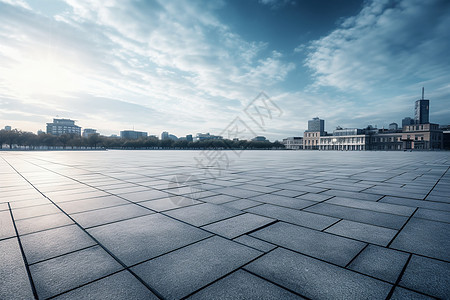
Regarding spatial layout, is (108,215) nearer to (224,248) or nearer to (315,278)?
(224,248)

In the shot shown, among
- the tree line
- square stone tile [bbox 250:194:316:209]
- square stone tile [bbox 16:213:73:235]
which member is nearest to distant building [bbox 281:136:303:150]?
the tree line

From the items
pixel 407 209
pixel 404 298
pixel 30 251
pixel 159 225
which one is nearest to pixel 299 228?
pixel 404 298

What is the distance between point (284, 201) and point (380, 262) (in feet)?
8.96

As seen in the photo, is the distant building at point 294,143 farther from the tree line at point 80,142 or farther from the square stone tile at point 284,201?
the square stone tile at point 284,201

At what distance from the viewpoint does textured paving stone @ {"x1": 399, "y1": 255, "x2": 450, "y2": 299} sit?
2.06 m

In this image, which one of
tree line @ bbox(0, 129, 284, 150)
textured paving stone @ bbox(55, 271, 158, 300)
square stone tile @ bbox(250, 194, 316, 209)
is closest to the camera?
textured paving stone @ bbox(55, 271, 158, 300)

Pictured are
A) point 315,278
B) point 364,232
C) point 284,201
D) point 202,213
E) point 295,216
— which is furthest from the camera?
point 284,201

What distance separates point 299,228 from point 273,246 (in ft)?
2.74

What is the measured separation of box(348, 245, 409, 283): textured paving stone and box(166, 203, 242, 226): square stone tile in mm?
2155

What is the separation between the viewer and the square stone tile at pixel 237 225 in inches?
134

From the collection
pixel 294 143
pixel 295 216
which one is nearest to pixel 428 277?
pixel 295 216

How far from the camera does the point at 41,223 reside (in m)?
3.80

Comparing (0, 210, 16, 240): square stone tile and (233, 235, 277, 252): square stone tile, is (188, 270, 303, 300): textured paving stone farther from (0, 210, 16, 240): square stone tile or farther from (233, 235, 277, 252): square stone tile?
(0, 210, 16, 240): square stone tile

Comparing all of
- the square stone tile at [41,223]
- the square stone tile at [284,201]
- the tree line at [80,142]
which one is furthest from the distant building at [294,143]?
the square stone tile at [41,223]
